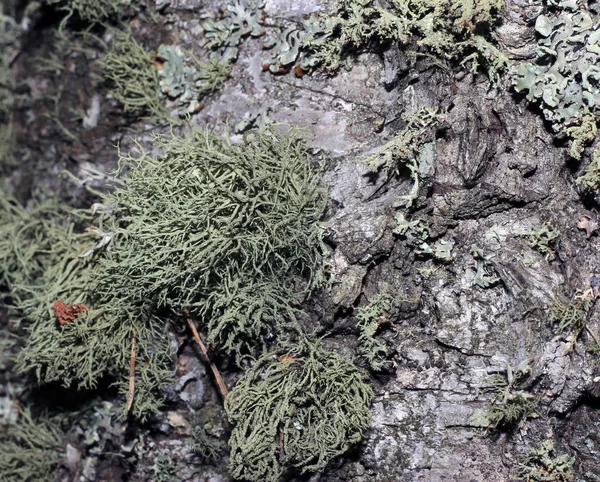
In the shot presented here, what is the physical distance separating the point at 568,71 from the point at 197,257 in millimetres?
1438

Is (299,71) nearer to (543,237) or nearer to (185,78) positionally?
(185,78)

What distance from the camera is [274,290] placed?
230 centimetres

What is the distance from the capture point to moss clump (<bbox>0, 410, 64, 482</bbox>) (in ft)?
9.41

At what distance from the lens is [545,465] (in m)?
Answer: 2.18

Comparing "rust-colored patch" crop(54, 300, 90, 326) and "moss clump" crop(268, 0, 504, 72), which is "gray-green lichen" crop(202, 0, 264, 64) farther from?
"rust-colored patch" crop(54, 300, 90, 326)

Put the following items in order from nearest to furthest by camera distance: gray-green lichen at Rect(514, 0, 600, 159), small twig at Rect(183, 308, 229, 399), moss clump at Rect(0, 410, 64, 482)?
gray-green lichen at Rect(514, 0, 600, 159) → small twig at Rect(183, 308, 229, 399) → moss clump at Rect(0, 410, 64, 482)

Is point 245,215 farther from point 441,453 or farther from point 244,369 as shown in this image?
point 441,453

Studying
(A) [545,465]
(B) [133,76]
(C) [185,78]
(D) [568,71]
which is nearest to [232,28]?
(C) [185,78]

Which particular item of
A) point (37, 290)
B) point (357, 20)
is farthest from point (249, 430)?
point (357, 20)

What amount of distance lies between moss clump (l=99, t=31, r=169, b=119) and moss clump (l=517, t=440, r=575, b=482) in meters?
1.95

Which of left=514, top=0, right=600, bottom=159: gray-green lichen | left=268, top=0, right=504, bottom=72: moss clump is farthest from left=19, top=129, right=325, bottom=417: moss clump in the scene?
left=514, top=0, right=600, bottom=159: gray-green lichen

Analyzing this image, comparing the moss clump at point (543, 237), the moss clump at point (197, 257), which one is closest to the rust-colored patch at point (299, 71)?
the moss clump at point (197, 257)

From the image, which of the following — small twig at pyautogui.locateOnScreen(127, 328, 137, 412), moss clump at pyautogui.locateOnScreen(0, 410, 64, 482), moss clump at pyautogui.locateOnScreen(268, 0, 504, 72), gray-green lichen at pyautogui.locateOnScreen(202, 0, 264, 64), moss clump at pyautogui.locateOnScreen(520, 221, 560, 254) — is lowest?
moss clump at pyautogui.locateOnScreen(0, 410, 64, 482)

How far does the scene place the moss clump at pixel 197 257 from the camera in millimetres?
2189
